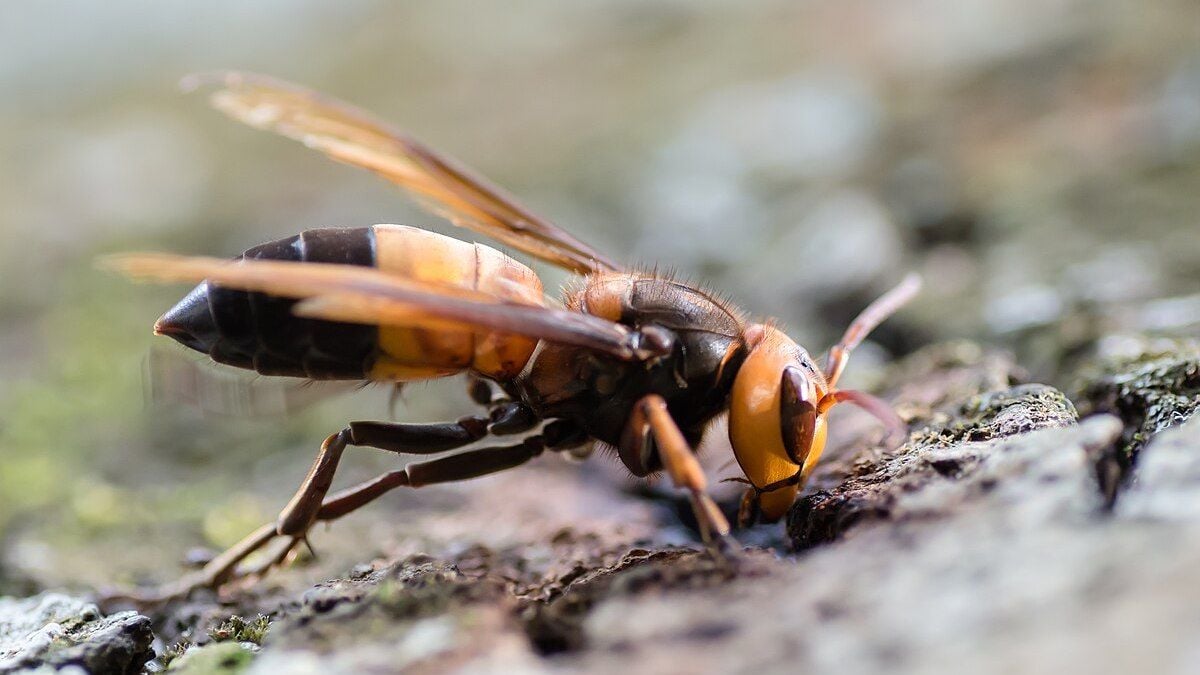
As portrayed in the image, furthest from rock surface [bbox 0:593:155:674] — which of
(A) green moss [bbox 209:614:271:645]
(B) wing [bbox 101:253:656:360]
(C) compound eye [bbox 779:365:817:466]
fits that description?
(C) compound eye [bbox 779:365:817:466]

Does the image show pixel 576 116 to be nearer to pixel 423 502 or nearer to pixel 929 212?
pixel 929 212

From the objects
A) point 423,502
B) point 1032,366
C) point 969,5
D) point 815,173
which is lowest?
point 423,502

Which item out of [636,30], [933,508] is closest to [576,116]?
[636,30]

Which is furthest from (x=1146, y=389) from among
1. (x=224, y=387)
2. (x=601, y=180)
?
(x=601, y=180)

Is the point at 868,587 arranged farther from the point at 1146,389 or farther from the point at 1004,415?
the point at 1146,389

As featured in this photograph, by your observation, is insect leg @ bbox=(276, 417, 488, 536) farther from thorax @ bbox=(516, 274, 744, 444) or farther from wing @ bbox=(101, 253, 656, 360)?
wing @ bbox=(101, 253, 656, 360)

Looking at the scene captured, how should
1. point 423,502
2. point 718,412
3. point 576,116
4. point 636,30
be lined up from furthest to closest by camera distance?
1. point 636,30
2. point 576,116
3. point 423,502
4. point 718,412
